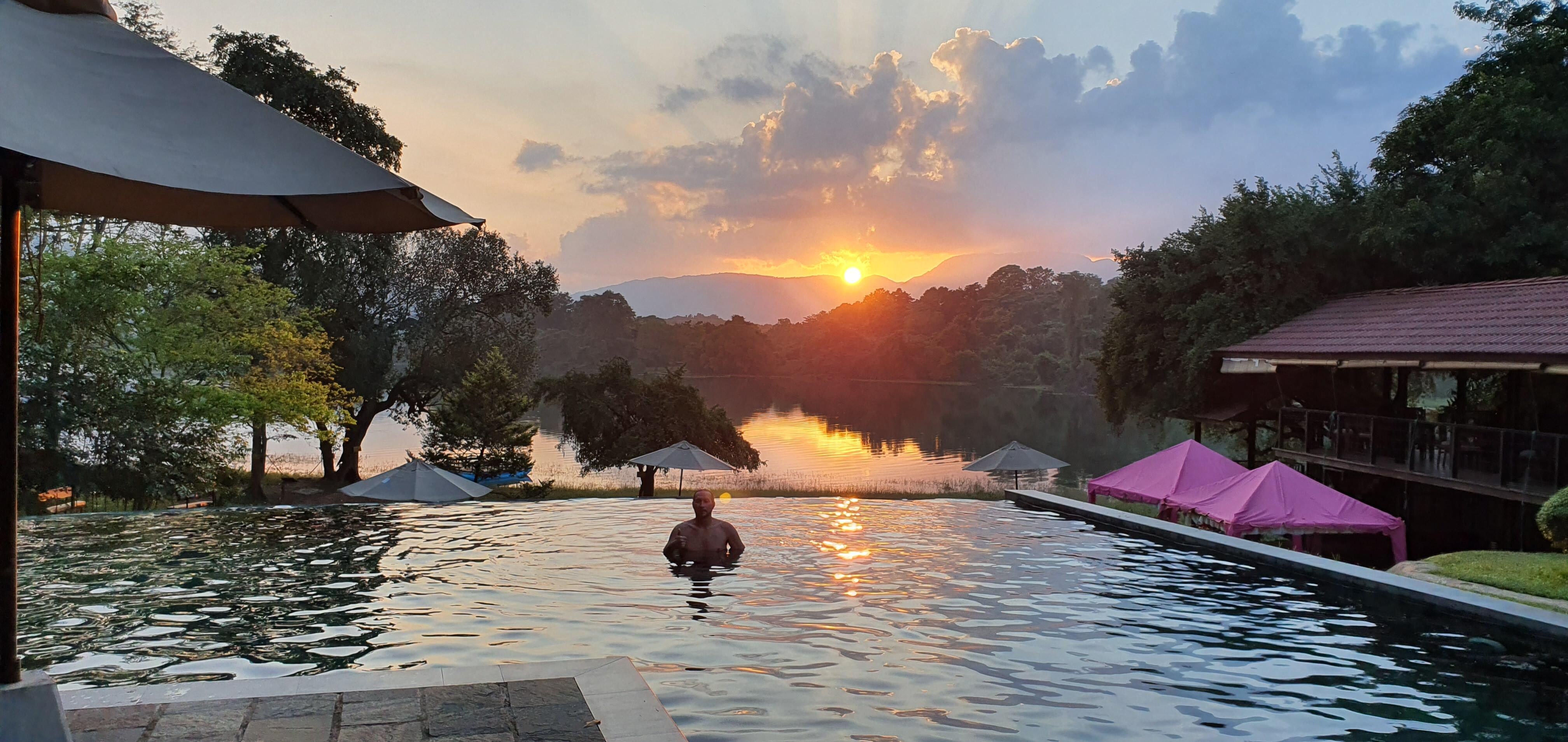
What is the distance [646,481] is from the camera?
29438 mm

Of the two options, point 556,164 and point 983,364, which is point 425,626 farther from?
point 983,364

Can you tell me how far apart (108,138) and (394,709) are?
9.29 feet

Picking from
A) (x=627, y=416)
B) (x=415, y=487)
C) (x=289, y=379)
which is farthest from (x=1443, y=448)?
(x=289, y=379)

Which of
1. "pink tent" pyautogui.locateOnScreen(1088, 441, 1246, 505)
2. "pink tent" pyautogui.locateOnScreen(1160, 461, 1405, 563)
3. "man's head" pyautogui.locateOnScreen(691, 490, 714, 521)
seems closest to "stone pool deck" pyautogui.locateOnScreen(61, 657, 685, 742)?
"man's head" pyautogui.locateOnScreen(691, 490, 714, 521)

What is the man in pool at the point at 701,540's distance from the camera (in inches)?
464

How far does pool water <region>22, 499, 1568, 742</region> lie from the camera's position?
6.46 meters

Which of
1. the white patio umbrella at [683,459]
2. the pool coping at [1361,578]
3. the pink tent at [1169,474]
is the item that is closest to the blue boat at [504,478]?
the white patio umbrella at [683,459]

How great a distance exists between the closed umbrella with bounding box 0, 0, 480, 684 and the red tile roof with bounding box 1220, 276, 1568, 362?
16721mm

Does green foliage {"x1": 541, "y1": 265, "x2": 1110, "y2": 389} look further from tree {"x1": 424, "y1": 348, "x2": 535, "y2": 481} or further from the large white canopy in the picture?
the large white canopy

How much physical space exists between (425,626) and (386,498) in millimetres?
8931

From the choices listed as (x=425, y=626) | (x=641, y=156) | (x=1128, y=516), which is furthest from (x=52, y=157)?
(x=641, y=156)

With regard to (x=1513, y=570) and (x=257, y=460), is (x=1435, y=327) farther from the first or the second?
(x=257, y=460)

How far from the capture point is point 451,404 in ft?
98.2

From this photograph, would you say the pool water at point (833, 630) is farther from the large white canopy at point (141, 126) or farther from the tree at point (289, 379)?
the tree at point (289, 379)
